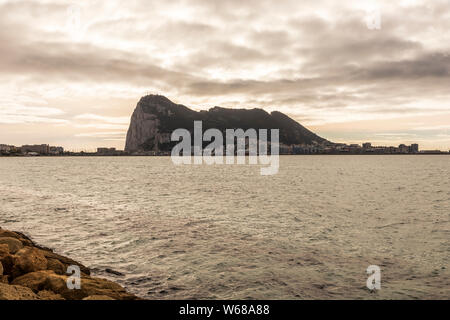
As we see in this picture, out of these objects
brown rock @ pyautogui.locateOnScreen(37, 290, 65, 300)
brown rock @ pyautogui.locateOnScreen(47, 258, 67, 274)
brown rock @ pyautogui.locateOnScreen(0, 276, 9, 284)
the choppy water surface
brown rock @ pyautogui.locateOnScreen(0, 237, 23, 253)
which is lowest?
the choppy water surface

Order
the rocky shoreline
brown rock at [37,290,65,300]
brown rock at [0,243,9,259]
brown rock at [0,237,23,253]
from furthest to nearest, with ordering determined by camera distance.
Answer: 1. brown rock at [0,237,23,253]
2. brown rock at [0,243,9,259]
3. brown rock at [37,290,65,300]
4. the rocky shoreline

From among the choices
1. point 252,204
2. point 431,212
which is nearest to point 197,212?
point 252,204

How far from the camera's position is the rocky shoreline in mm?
10766

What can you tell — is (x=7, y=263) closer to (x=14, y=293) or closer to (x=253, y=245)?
(x=14, y=293)

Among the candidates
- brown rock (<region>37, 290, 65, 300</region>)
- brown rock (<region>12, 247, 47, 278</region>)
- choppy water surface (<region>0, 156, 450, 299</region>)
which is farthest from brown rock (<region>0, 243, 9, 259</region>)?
choppy water surface (<region>0, 156, 450, 299</region>)

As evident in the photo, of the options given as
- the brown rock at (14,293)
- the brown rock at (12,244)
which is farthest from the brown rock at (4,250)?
the brown rock at (14,293)

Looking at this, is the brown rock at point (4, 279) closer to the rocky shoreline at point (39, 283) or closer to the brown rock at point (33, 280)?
the rocky shoreline at point (39, 283)

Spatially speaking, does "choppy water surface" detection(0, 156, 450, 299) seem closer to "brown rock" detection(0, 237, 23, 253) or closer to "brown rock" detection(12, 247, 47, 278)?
"brown rock" detection(12, 247, 47, 278)

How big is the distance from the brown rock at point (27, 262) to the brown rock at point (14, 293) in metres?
3.42

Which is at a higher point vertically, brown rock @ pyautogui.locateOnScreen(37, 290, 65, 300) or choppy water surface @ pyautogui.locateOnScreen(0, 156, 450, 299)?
brown rock @ pyautogui.locateOnScreen(37, 290, 65, 300)

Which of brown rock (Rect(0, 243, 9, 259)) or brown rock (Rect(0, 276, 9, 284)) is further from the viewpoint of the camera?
brown rock (Rect(0, 243, 9, 259))

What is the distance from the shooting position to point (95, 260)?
1981 centimetres
